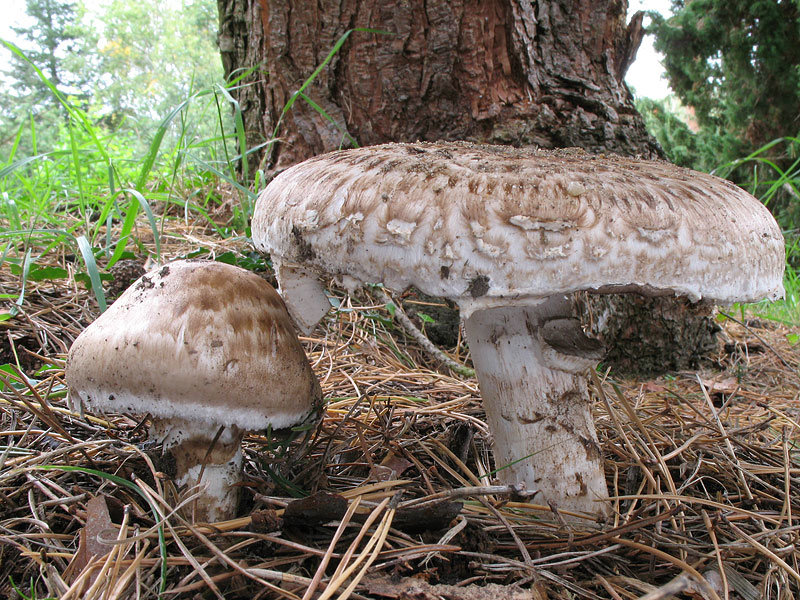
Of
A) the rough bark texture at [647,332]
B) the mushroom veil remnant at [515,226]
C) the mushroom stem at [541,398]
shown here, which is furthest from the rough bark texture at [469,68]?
the mushroom stem at [541,398]

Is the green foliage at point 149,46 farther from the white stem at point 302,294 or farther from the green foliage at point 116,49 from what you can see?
the white stem at point 302,294

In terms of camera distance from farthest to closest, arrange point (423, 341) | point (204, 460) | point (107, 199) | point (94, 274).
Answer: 1. point (107, 199)
2. point (423, 341)
3. point (94, 274)
4. point (204, 460)

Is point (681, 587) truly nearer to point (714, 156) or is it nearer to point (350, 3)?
point (350, 3)

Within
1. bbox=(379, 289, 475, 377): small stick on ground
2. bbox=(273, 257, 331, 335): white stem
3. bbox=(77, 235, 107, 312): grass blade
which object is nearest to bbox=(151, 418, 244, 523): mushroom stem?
bbox=(273, 257, 331, 335): white stem

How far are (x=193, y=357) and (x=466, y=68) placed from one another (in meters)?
2.17

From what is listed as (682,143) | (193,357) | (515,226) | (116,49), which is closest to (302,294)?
(193,357)

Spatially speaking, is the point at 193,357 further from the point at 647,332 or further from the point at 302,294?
the point at 647,332

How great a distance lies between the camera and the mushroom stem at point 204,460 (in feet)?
5.22

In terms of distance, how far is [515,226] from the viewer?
127 cm

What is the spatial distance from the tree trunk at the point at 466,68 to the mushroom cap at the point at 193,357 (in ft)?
5.77

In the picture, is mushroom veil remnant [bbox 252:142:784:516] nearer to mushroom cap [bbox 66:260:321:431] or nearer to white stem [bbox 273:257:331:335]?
white stem [bbox 273:257:331:335]

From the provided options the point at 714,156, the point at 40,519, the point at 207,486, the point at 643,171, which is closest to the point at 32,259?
the point at 40,519

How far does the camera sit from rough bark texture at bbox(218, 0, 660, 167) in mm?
2824

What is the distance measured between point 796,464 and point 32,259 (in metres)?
3.69
